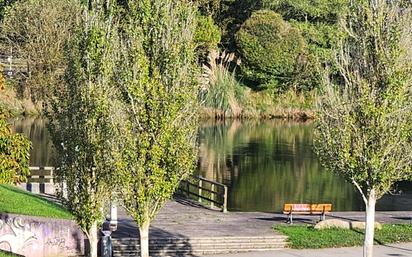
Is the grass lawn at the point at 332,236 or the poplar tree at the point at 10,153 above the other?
the poplar tree at the point at 10,153

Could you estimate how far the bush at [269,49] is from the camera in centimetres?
9250

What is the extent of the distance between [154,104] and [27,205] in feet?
38.7

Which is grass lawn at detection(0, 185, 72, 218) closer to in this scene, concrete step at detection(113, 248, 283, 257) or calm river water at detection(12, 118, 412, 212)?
concrete step at detection(113, 248, 283, 257)

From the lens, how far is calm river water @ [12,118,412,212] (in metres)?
44.5

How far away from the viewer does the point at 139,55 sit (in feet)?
65.3

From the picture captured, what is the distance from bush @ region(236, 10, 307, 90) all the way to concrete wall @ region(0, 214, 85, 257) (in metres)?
67.3

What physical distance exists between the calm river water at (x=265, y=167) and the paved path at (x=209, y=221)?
16.7 feet

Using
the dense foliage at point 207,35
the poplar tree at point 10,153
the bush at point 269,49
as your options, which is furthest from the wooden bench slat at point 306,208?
the bush at point 269,49

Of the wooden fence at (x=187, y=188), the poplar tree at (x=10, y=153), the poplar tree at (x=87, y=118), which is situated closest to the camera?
the poplar tree at (x=10, y=153)

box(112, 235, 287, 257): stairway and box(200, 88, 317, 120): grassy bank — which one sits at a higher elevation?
box(200, 88, 317, 120): grassy bank

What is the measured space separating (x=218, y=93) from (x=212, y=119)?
3.25m

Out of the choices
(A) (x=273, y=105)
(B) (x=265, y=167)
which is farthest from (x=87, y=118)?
(A) (x=273, y=105)

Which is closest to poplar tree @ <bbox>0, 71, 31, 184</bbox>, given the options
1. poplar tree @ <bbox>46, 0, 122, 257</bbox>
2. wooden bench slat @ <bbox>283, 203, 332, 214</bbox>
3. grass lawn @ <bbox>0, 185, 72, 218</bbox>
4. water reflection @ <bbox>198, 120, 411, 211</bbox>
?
poplar tree @ <bbox>46, 0, 122, 257</bbox>

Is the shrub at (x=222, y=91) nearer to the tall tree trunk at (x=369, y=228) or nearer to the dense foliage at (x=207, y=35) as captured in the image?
the dense foliage at (x=207, y=35)
